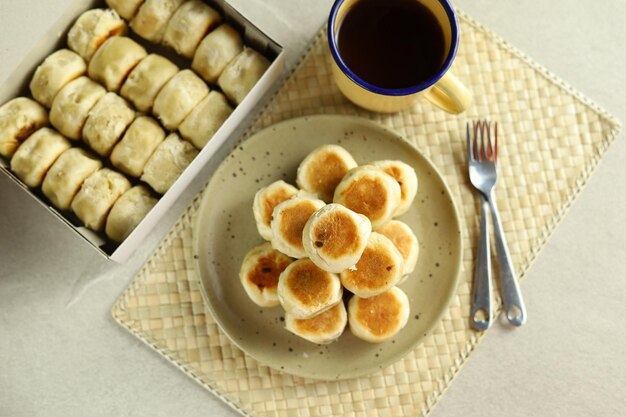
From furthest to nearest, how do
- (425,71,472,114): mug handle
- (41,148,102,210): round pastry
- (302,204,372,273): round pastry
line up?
(41,148,102,210): round pastry → (425,71,472,114): mug handle → (302,204,372,273): round pastry

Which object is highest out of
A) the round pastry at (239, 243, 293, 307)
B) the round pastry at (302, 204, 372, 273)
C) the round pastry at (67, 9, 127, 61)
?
the round pastry at (302, 204, 372, 273)

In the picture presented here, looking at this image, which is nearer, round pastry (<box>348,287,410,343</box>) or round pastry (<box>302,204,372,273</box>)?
round pastry (<box>302,204,372,273</box>)

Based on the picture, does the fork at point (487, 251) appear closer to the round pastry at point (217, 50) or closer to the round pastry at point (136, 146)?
the round pastry at point (217, 50)

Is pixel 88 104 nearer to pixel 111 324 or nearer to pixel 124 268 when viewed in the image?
pixel 124 268

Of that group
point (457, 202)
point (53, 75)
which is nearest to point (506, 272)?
point (457, 202)

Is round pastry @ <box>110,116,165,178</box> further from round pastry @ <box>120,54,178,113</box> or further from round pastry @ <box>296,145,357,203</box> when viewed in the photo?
round pastry @ <box>296,145,357,203</box>

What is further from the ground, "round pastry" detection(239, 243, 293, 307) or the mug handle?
the mug handle

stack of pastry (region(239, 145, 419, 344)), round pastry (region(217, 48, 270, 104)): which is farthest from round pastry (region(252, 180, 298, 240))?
round pastry (region(217, 48, 270, 104))

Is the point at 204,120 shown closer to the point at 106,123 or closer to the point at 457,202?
the point at 106,123

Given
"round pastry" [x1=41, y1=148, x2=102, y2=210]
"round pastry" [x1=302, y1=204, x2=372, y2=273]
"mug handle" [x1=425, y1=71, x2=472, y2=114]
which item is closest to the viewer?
"round pastry" [x1=302, y1=204, x2=372, y2=273]
